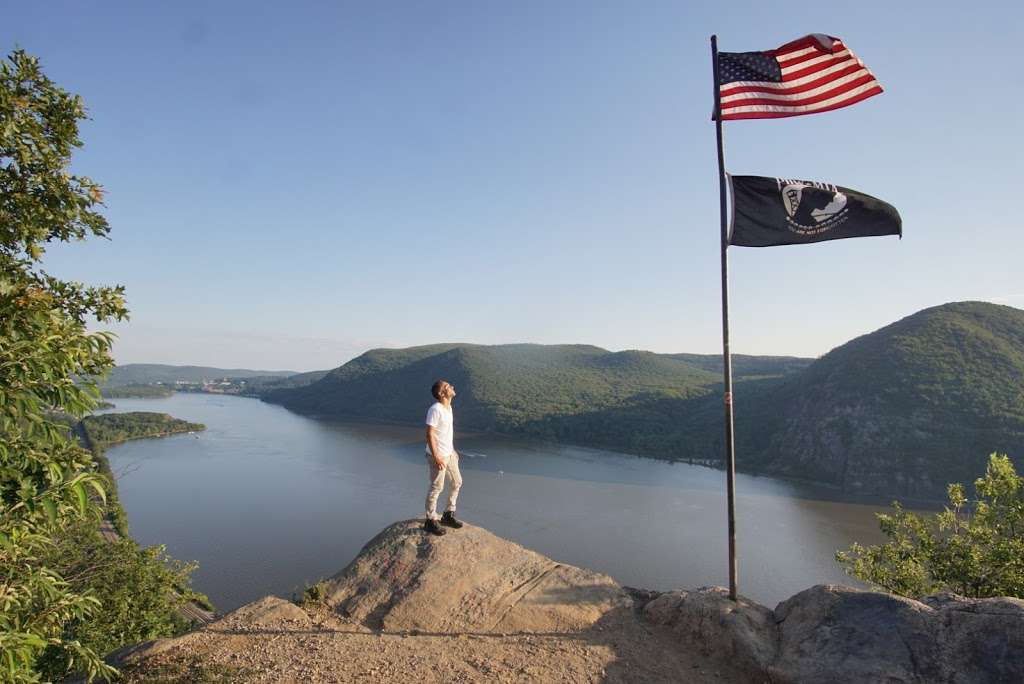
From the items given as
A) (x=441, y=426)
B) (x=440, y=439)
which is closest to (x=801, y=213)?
(x=441, y=426)

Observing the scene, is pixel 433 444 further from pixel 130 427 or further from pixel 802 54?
pixel 130 427

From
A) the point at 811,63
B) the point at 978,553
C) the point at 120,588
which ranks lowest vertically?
the point at 120,588

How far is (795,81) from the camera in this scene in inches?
277

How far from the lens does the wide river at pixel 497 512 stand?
3759 centimetres

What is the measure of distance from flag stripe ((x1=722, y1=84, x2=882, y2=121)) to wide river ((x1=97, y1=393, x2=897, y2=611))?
78.9 feet

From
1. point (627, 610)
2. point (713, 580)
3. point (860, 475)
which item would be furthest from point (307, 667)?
point (860, 475)

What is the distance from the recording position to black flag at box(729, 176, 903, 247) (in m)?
6.86

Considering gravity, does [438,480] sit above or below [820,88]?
below

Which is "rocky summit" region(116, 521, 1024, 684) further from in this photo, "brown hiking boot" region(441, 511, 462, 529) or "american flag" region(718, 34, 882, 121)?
"american flag" region(718, 34, 882, 121)

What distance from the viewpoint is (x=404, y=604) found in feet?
23.1

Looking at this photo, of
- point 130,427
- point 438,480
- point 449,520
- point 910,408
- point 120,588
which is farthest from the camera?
point 130,427

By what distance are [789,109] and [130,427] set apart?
119 m

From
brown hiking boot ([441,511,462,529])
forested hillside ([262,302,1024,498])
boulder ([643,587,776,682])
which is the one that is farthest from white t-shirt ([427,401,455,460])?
forested hillside ([262,302,1024,498])

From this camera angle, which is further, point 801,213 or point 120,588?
point 120,588
